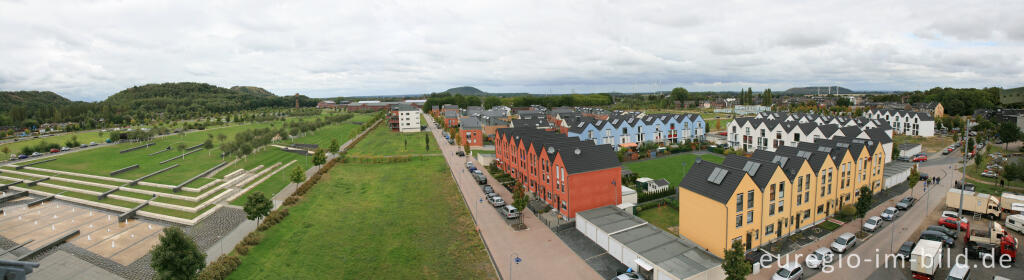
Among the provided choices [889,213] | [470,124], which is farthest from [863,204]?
[470,124]

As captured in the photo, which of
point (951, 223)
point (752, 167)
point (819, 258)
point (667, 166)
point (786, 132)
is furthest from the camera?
point (786, 132)

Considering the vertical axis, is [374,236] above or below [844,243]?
below

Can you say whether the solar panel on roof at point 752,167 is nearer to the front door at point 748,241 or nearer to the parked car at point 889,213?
the front door at point 748,241

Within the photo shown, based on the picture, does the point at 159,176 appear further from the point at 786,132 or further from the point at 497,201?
the point at 786,132

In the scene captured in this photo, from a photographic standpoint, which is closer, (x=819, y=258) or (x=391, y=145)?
(x=819, y=258)

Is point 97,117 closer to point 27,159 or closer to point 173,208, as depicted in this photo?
point 27,159

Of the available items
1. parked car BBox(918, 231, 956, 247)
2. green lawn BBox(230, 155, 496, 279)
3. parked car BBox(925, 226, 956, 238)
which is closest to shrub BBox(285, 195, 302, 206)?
green lawn BBox(230, 155, 496, 279)

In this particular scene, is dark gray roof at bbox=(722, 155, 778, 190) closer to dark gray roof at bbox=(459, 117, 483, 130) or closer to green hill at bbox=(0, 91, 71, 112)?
dark gray roof at bbox=(459, 117, 483, 130)

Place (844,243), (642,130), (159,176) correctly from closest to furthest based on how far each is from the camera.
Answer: (844,243) → (159,176) → (642,130)
